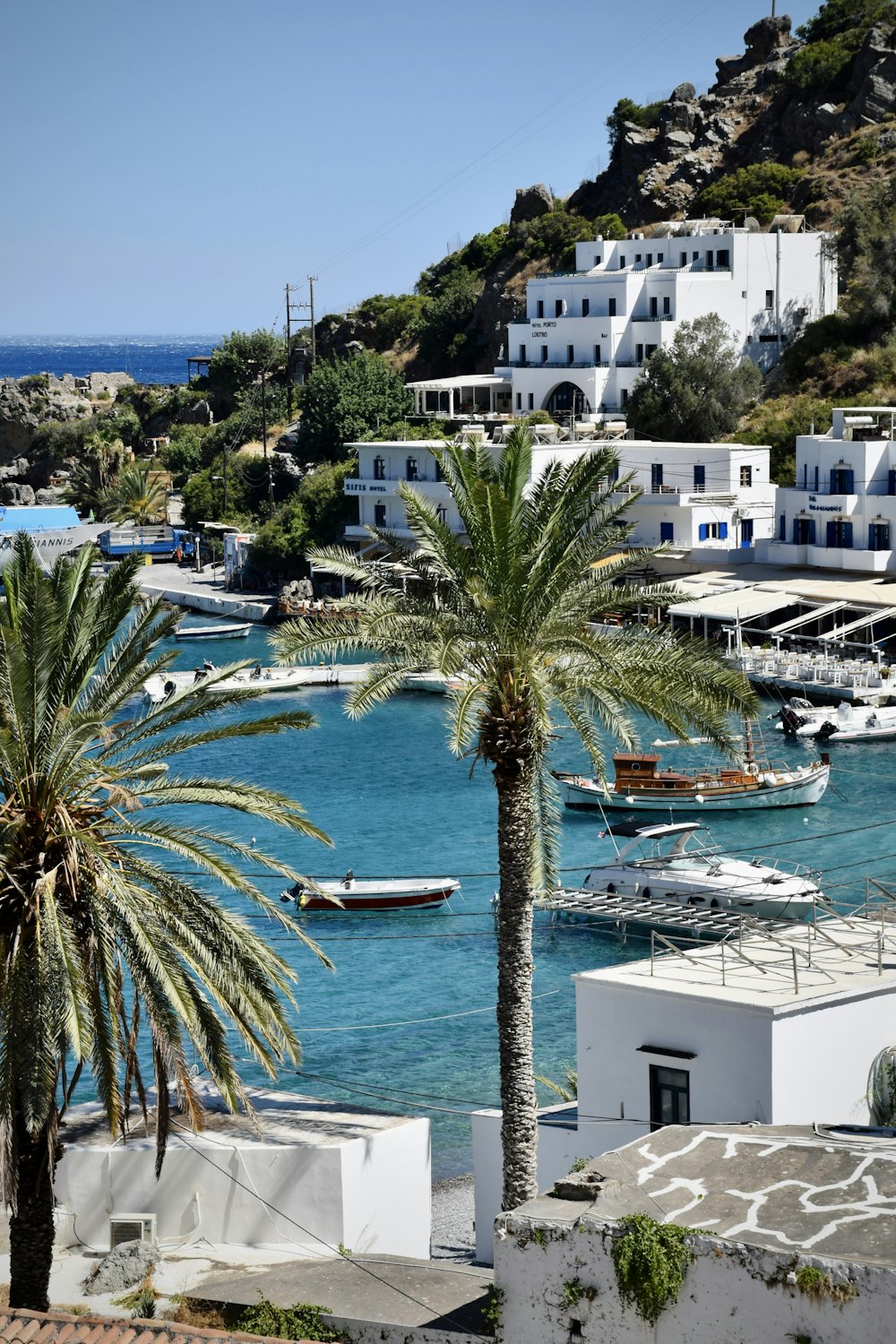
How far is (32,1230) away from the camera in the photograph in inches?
639

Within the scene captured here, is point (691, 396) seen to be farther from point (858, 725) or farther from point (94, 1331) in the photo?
point (94, 1331)

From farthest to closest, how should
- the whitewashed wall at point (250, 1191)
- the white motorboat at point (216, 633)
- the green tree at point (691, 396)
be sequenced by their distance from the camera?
the green tree at point (691, 396) → the white motorboat at point (216, 633) → the whitewashed wall at point (250, 1191)

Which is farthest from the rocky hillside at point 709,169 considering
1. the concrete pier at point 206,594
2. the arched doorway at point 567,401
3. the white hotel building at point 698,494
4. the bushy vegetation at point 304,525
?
the white hotel building at point 698,494

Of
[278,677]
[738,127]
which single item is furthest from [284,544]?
[738,127]

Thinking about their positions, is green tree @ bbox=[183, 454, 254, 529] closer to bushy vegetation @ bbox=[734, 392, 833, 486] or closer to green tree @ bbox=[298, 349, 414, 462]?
green tree @ bbox=[298, 349, 414, 462]

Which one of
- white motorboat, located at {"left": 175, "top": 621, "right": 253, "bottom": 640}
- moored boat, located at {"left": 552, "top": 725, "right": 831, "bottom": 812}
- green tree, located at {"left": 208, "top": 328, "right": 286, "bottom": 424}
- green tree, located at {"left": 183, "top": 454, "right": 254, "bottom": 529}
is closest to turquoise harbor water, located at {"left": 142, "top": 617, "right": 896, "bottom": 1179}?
moored boat, located at {"left": 552, "top": 725, "right": 831, "bottom": 812}

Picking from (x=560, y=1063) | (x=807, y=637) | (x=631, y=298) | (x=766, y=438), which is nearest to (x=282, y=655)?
(x=560, y=1063)

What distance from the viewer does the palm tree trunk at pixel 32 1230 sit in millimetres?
16016

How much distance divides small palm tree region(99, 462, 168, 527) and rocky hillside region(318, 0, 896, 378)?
699 inches

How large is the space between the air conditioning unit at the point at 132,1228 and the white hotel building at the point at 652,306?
69.5 m

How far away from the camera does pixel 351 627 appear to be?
64.3 ft

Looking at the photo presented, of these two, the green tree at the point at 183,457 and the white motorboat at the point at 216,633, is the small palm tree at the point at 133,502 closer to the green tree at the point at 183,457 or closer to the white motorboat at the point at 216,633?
the green tree at the point at 183,457

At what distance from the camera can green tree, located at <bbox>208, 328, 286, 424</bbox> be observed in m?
116

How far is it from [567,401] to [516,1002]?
71864 mm
